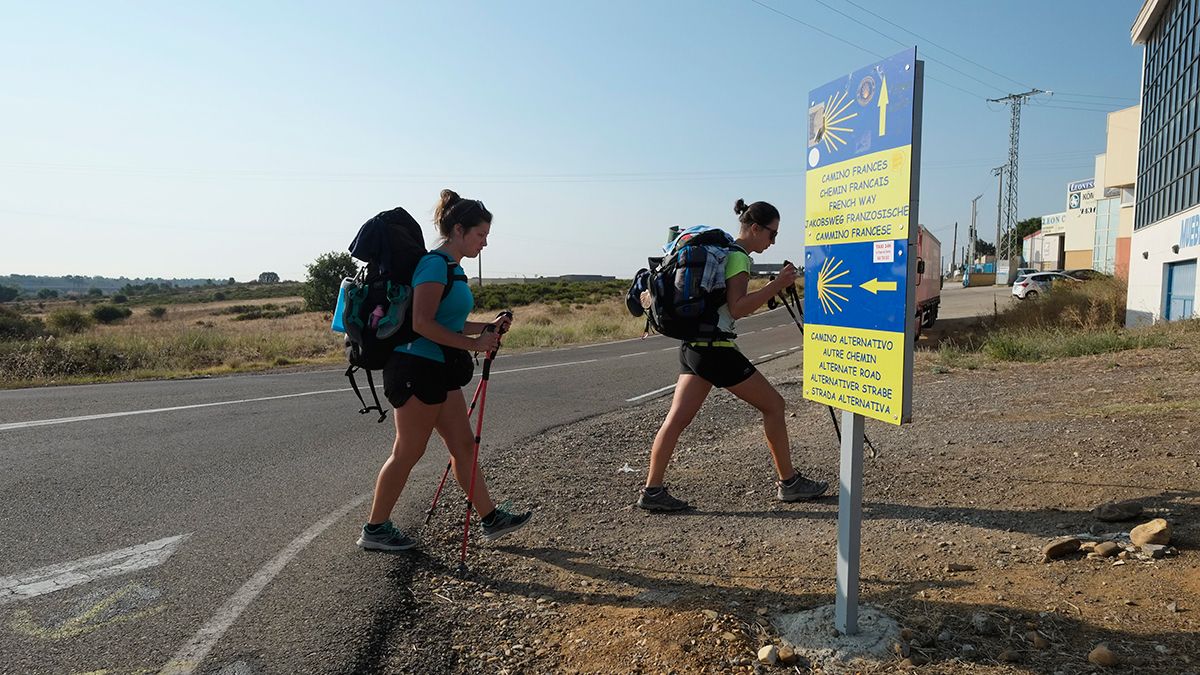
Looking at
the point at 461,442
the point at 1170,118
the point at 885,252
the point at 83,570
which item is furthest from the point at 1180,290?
the point at 83,570

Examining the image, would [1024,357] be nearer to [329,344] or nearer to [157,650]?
[157,650]

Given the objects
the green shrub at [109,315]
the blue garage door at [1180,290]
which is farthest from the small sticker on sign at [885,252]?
the green shrub at [109,315]

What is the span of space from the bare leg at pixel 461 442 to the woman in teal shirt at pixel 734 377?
106 centimetres

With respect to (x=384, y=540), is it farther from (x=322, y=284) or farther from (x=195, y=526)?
(x=322, y=284)

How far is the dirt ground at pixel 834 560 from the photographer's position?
2635 mm

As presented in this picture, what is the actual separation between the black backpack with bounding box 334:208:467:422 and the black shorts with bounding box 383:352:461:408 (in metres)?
0.07

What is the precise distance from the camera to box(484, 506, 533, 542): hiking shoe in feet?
13.0

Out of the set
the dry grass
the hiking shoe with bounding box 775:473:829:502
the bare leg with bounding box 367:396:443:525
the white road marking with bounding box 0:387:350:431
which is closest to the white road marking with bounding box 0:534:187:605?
the bare leg with bounding box 367:396:443:525

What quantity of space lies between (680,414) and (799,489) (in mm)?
902

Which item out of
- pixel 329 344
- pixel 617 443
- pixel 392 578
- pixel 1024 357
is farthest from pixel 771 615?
pixel 329 344

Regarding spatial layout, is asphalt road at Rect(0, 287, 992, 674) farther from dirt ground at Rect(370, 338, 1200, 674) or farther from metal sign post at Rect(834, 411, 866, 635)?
metal sign post at Rect(834, 411, 866, 635)

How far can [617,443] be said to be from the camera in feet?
22.4

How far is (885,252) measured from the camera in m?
2.48

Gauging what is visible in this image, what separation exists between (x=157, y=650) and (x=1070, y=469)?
16.3 ft
